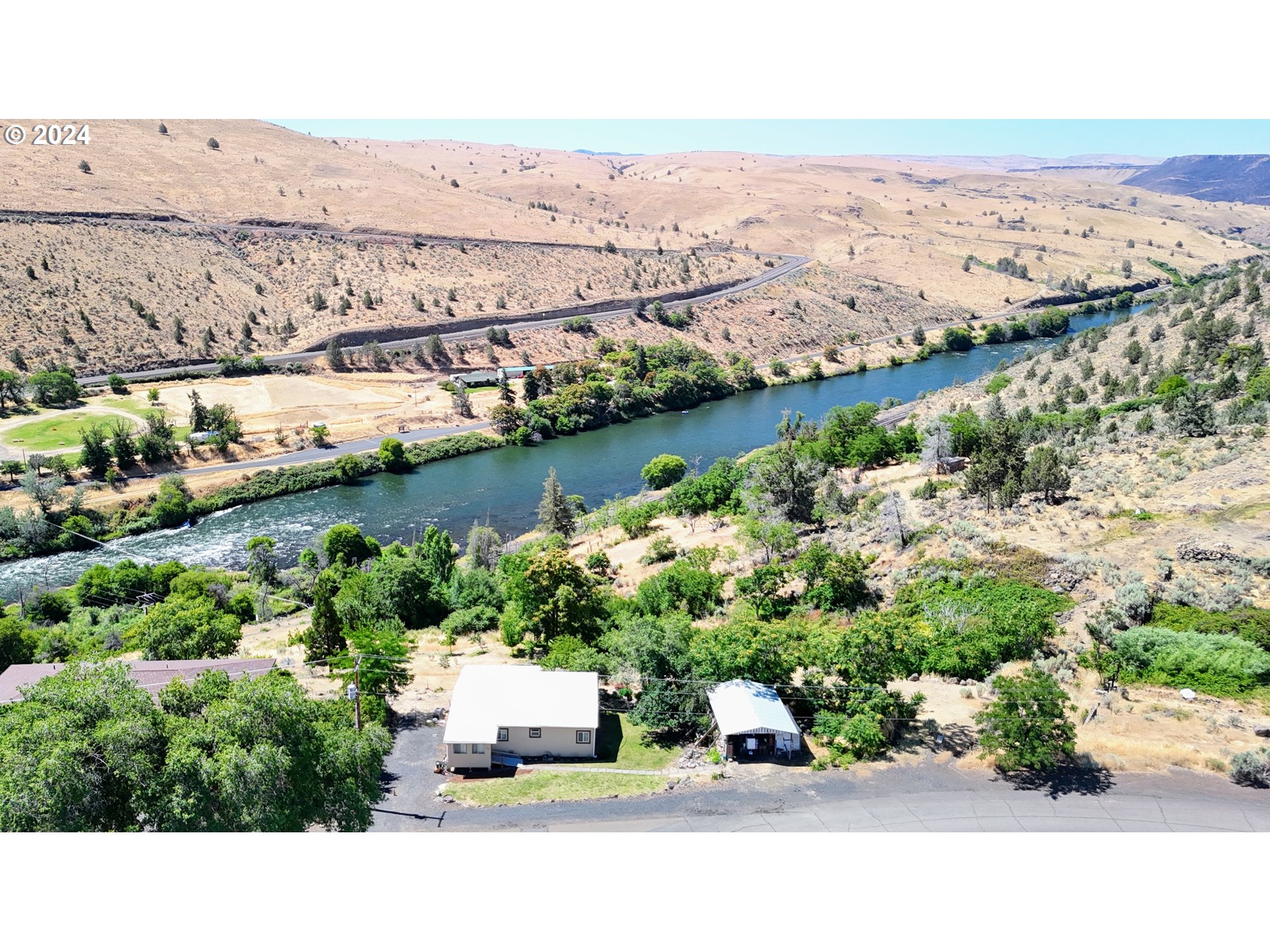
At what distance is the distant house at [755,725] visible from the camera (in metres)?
17.1

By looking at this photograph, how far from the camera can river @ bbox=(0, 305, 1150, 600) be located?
38.5 metres

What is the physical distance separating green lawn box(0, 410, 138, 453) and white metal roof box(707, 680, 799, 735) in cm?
4213

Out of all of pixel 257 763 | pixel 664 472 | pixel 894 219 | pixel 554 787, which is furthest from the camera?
pixel 894 219

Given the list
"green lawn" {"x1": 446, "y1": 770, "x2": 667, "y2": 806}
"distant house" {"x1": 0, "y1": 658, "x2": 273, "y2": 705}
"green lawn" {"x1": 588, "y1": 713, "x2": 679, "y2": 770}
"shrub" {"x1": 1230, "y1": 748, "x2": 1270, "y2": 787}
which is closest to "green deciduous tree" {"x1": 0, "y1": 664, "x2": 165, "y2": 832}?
"green lawn" {"x1": 446, "y1": 770, "x2": 667, "y2": 806}

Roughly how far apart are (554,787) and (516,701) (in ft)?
8.41

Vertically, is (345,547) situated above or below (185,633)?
below

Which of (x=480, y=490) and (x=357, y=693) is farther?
(x=480, y=490)

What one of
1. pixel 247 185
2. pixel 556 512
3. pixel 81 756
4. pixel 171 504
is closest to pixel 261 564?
pixel 171 504

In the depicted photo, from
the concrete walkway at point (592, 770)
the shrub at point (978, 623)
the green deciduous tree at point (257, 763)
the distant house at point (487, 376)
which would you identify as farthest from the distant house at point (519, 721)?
the distant house at point (487, 376)

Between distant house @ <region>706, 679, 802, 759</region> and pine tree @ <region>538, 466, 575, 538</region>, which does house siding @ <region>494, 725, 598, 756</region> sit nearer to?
distant house @ <region>706, 679, 802, 759</region>

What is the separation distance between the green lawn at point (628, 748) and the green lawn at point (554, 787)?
55cm

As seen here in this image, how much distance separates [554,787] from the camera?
647 inches

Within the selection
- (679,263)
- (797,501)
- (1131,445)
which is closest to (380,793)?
(797,501)

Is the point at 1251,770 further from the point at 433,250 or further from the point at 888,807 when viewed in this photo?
the point at 433,250
